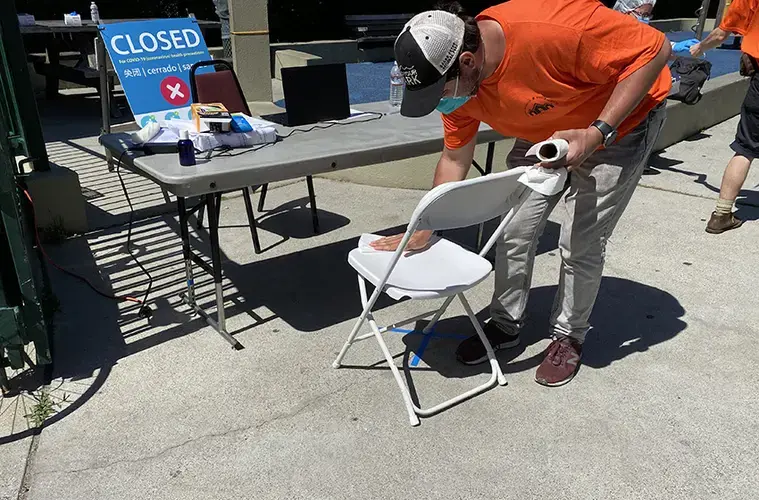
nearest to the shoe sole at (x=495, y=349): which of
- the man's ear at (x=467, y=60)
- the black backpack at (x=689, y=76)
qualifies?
the man's ear at (x=467, y=60)

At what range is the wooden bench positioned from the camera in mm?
12078

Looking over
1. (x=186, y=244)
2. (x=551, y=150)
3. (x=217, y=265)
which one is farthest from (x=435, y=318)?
(x=186, y=244)

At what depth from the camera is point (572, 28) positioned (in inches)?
83.4

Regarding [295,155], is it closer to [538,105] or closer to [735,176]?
[538,105]

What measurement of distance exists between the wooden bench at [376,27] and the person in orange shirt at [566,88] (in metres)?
9.95

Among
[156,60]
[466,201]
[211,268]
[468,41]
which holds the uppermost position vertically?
[468,41]

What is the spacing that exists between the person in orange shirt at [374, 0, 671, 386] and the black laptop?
3.43ft

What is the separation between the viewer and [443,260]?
109 inches

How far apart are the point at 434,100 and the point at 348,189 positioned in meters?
3.24

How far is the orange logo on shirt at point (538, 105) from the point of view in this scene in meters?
2.25

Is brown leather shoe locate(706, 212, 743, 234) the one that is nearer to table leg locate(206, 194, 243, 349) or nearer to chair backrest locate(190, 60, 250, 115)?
chair backrest locate(190, 60, 250, 115)

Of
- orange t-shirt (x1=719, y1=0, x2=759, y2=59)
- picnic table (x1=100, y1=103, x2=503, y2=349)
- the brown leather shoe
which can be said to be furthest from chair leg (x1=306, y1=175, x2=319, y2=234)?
orange t-shirt (x1=719, y1=0, x2=759, y2=59)

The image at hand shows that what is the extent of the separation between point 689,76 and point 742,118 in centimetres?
162

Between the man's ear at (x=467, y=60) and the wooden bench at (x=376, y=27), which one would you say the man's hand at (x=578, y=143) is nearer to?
the man's ear at (x=467, y=60)
